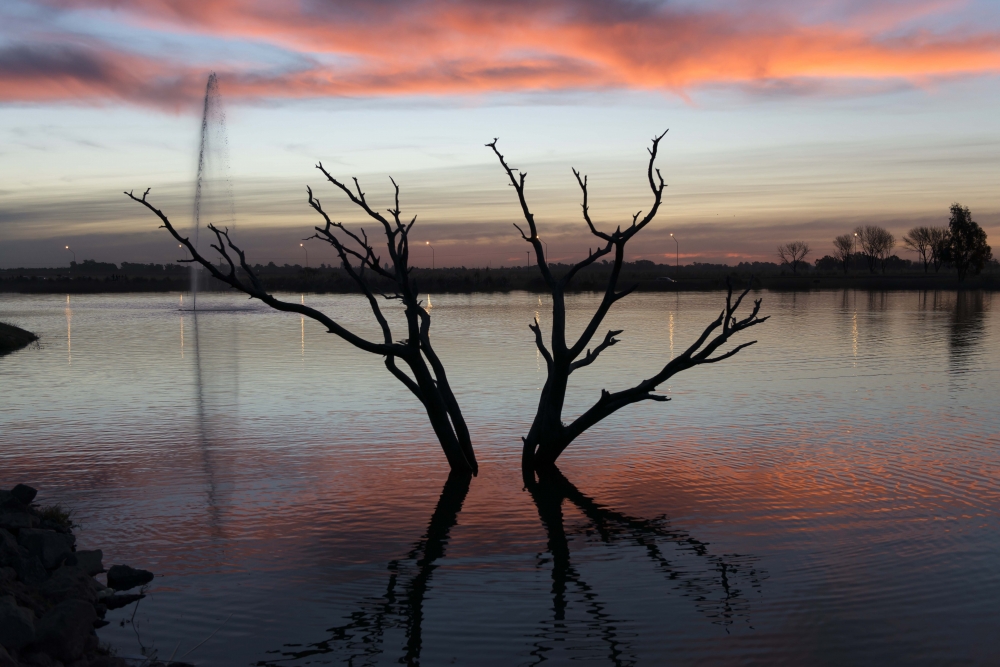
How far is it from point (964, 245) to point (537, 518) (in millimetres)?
115313

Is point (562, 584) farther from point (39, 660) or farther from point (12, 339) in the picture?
point (12, 339)

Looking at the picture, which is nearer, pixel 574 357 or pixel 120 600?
pixel 120 600

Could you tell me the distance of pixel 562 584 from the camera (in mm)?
9195

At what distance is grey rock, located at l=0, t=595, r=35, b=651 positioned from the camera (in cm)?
639

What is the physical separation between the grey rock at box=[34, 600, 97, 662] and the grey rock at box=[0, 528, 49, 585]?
1.32 meters

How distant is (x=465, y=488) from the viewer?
1300 cm

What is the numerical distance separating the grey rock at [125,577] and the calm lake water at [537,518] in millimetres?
321

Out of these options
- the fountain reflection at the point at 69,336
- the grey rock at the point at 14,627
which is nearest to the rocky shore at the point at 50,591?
the grey rock at the point at 14,627

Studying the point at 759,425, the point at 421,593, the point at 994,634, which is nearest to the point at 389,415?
the point at 759,425

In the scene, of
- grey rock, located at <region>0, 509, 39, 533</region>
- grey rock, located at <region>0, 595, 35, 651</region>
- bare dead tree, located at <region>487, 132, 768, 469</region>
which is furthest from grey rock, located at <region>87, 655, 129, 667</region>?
bare dead tree, located at <region>487, 132, 768, 469</region>

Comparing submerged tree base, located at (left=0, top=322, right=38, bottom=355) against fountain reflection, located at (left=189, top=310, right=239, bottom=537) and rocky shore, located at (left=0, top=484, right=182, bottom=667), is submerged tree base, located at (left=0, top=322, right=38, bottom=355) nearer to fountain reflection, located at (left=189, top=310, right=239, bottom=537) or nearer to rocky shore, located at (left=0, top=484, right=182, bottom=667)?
fountain reflection, located at (left=189, top=310, right=239, bottom=537)

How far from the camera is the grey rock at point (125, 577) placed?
9.00 metres

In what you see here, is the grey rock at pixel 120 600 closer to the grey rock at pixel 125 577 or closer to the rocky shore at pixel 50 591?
the rocky shore at pixel 50 591

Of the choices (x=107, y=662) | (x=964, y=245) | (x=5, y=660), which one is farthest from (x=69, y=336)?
(x=964, y=245)
